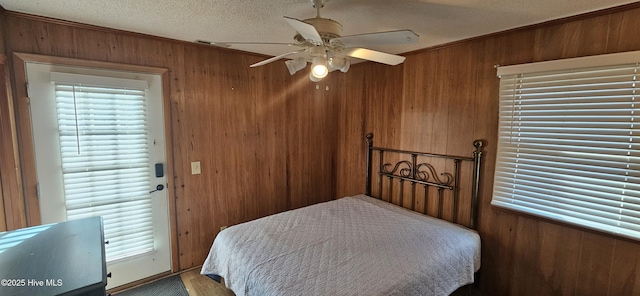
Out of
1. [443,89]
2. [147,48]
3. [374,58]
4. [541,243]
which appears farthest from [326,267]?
[147,48]

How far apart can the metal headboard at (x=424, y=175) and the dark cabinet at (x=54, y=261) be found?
2.60 m

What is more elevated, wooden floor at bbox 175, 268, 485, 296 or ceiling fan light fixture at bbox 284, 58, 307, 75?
ceiling fan light fixture at bbox 284, 58, 307, 75

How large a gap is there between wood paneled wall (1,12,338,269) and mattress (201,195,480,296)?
2.50ft

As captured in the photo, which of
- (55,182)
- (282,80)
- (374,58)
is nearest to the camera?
(374,58)

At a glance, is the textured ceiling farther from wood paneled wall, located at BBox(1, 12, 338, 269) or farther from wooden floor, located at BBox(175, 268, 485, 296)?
wooden floor, located at BBox(175, 268, 485, 296)

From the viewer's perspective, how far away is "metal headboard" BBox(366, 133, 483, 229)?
2.41m

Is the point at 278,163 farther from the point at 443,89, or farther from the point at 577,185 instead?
the point at 577,185

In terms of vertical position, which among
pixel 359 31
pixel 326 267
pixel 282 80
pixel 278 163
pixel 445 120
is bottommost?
pixel 326 267

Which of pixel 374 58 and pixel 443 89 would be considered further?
pixel 443 89

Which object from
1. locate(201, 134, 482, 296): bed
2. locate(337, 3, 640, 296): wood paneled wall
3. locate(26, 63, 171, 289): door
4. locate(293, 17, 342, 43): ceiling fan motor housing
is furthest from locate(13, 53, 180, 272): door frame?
locate(337, 3, 640, 296): wood paneled wall

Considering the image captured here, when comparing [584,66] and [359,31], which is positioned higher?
[359,31]

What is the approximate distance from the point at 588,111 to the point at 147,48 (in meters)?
3.41

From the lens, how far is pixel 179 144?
8.53 ft

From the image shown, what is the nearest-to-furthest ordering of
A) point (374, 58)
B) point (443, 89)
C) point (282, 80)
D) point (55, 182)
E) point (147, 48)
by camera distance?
point (374, 58) → point (55, 182) → point (147, 48) → point (443, 89) → point (282, 80)
